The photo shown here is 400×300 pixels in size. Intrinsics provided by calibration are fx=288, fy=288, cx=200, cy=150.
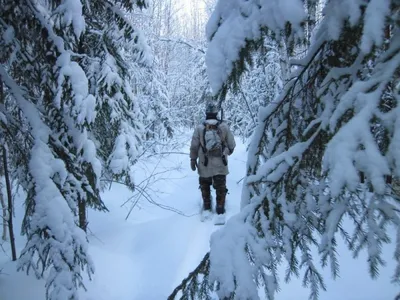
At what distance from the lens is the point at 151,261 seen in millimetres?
4438

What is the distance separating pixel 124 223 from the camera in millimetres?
5867

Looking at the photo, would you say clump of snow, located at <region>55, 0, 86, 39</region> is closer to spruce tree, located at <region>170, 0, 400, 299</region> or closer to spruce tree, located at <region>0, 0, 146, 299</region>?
spruce tree, located at <region>0, 0, 146, 299</region>

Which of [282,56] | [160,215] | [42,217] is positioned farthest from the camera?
[282,56]

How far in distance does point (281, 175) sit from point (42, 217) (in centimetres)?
216

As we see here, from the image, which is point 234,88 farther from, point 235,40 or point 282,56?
point 282,56

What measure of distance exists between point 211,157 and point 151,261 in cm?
217

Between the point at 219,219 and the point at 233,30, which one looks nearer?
the point at 233,30

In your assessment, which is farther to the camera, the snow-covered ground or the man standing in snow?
the man standing in snow

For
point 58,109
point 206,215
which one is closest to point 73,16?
point 58,109

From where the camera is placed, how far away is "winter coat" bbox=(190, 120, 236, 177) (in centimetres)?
549

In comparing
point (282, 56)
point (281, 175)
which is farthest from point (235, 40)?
point (282, 56)

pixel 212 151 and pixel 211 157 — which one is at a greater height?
pixel 212 151

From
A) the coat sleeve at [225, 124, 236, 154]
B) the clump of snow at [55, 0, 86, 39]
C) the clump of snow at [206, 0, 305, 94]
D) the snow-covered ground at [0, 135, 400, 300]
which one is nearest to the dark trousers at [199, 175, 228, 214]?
the snow-covered ground at [0, 135, 400, 300]

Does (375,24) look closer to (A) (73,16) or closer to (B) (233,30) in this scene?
(B) (233,30)
